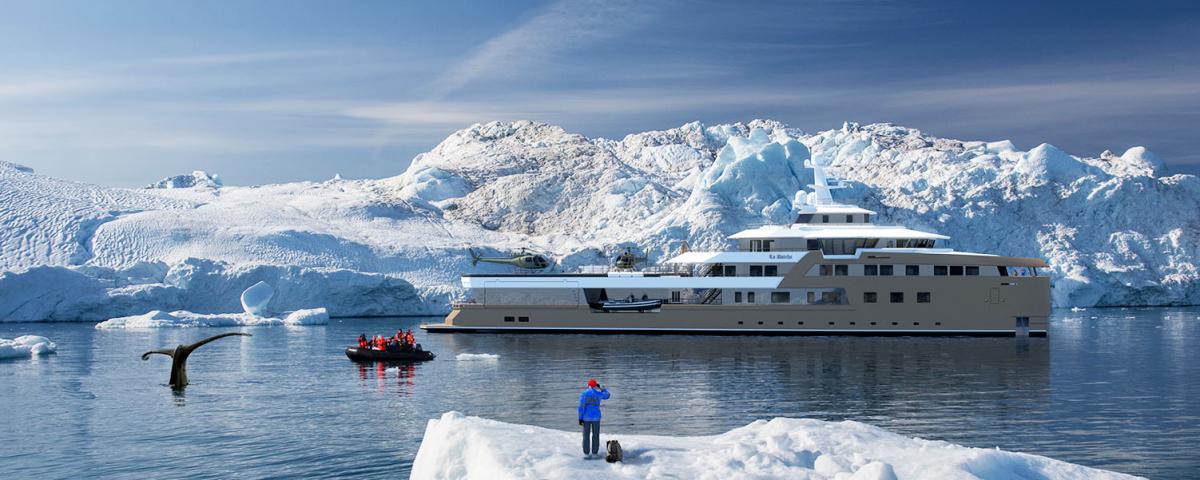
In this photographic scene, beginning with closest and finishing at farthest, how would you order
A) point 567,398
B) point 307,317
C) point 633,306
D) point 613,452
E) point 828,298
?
point 613,452
point 567,398
point 828,298
point 633,306
point 307,317

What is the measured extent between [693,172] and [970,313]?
84.5 metres

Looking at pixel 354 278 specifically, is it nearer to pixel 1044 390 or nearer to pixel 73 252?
pixel 73 252

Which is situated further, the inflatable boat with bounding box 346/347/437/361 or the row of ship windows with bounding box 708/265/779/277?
the row of ship windows with bounding box 708/265/779/277

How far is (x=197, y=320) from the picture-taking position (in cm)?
6638

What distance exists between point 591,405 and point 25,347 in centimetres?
3717

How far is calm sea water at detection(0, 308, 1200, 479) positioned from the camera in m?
20.8

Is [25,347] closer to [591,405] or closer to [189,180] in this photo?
[591,405]

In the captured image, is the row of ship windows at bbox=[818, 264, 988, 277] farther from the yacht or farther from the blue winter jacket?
the blue winter jacket

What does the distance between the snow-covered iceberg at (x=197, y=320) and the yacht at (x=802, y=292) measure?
15.4 metres

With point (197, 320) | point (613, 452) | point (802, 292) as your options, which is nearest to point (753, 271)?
point (802, 292)

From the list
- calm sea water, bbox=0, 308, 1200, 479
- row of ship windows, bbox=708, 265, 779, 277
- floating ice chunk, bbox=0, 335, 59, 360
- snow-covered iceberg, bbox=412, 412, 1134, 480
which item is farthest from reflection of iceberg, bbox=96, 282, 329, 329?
snow-covered iceberg, bbox=412, 412, 1134, 480

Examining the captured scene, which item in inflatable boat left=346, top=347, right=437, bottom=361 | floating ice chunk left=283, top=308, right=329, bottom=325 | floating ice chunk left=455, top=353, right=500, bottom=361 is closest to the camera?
inflatable boat left=346, top=347, right=437, bottom=361

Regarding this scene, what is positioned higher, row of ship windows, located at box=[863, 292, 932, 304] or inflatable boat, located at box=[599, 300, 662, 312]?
row of ship windows, located at box=[863, 292, 932, 304]

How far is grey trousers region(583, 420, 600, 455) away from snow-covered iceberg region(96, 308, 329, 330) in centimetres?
5668
